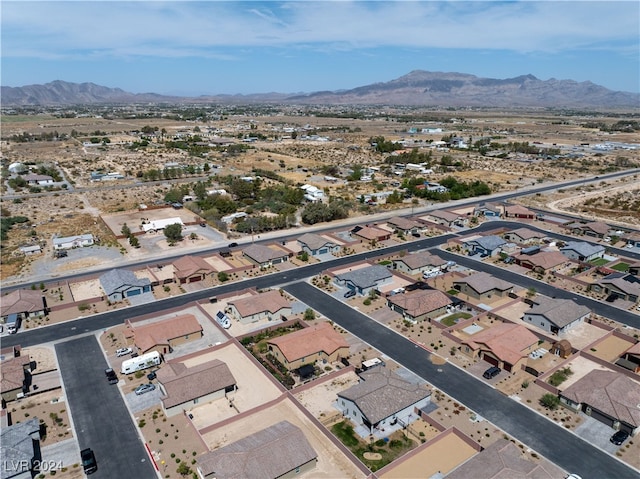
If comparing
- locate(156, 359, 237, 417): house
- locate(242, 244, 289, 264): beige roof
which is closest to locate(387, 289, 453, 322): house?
locate(242, 244, 289, 264): beige roof

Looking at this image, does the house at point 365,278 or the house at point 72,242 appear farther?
the house at point 72,242

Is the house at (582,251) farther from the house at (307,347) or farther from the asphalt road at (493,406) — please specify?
the house at (307,347)

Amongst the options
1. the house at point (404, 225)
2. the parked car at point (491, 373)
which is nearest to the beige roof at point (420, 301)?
the parked car at point (491, 373)

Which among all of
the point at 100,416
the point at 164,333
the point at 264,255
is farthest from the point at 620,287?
the point at 100,416

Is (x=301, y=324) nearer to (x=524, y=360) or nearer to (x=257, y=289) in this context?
(x=257, y=289)

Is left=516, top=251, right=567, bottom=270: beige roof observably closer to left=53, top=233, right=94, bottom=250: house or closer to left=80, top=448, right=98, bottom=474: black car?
left=80, top=448, right=98, bottom=474: black car

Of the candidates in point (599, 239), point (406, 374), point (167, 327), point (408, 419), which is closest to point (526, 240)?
point (599, 239)
